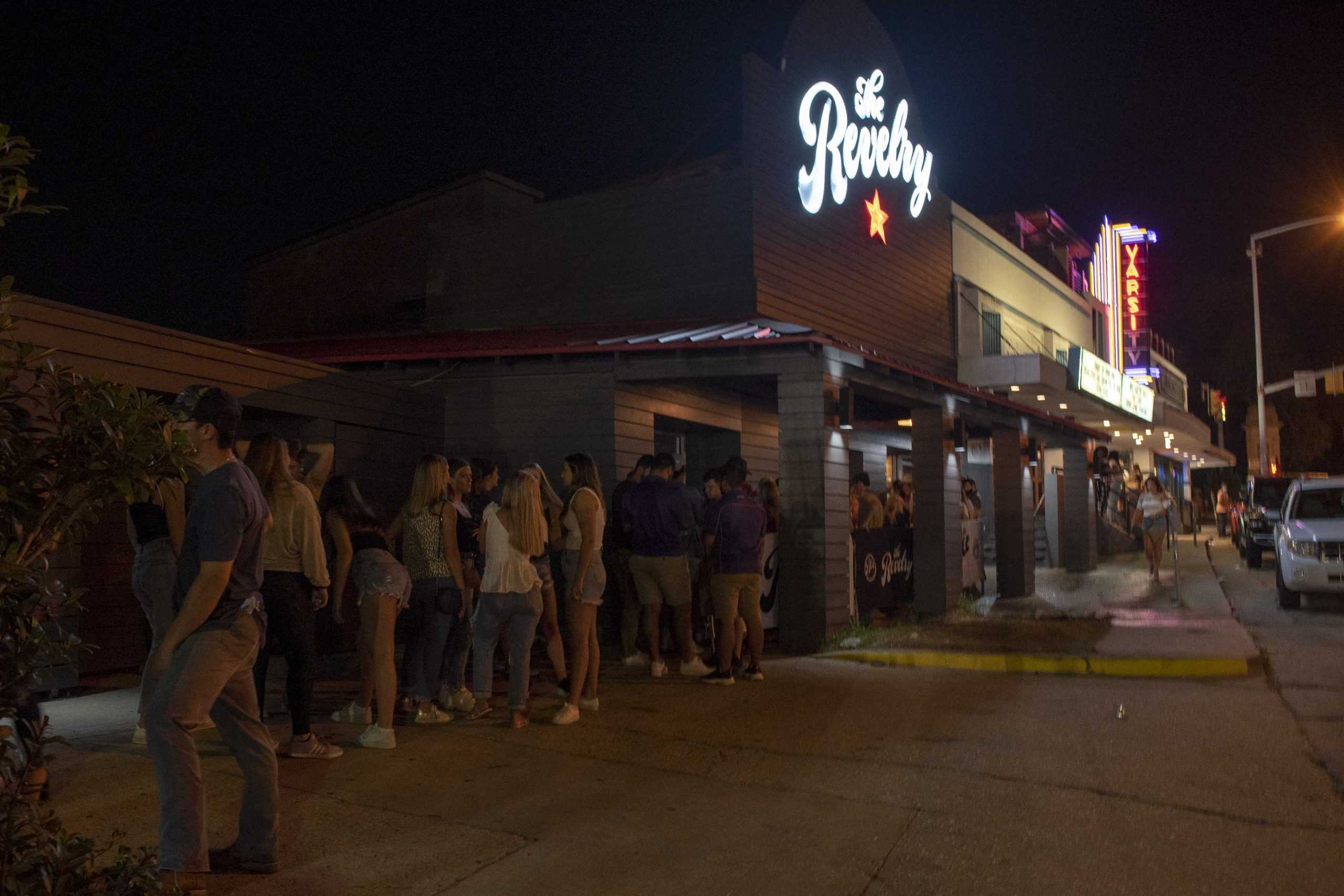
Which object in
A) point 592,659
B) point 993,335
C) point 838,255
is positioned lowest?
point 592,659

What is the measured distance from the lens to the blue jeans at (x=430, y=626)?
287 inches

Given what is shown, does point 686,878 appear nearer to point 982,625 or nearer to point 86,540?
point 86,540

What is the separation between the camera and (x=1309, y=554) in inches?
563

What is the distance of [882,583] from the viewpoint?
1332 cm

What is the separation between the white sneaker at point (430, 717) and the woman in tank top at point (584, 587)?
2.44ft

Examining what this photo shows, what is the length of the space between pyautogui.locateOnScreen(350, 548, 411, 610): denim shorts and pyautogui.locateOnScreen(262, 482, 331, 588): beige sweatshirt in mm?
205

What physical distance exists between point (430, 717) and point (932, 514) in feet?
27.4

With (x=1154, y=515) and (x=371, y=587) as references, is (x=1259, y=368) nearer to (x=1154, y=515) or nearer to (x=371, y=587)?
(x=1154, y=515)

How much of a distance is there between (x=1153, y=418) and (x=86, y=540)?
82.5 feet

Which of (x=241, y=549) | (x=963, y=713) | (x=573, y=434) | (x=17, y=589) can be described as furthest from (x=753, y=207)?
(x=17, y=589)

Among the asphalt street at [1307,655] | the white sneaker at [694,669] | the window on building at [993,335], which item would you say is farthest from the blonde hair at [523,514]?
the window on building at [993,335]

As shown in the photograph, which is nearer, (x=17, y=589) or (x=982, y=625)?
(x=17, y=589)

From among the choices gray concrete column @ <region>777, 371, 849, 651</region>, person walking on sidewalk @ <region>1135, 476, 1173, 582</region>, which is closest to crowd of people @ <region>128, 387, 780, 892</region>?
gray concrete column @ <region>777, 371, 849, 651</region>

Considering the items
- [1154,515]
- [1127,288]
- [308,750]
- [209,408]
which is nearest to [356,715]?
[308,750]
